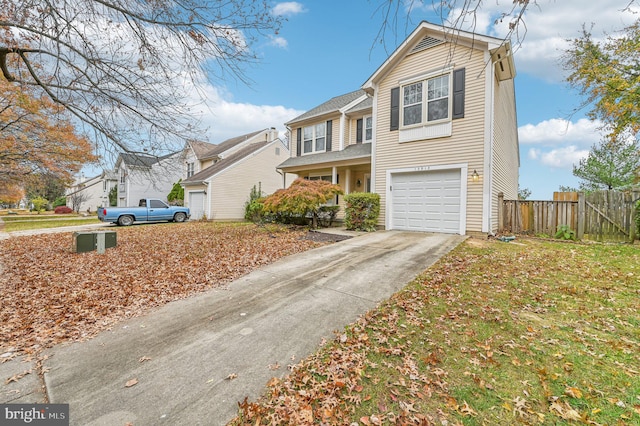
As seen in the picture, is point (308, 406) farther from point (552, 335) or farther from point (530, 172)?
point (530, 172)

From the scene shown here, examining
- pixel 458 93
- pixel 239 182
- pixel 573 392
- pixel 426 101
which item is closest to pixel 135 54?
pixel 573 392

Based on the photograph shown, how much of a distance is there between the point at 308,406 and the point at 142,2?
6.24 meters

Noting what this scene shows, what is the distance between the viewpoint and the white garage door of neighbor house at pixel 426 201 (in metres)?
9.35

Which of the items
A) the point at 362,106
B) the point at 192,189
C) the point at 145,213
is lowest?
the point at 145,213

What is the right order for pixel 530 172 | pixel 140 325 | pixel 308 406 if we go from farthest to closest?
pixel 530 172, pixel 140 325, pixel 308 406

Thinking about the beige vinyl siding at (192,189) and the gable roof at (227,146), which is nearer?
the beige vinyl siding at (192,189)

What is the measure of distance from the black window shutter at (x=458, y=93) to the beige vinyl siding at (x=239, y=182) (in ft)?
50.2

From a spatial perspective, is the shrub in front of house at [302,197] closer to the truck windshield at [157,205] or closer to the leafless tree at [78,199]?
the truck windshield at [157,205]

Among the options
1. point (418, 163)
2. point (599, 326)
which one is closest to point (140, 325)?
point (599, 326)

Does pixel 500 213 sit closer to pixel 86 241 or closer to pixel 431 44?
pixel 431 44

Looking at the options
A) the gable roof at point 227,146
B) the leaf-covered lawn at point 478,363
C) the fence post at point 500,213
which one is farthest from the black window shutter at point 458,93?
the gable roof at point 227,146

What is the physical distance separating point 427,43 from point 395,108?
2430 millimetres

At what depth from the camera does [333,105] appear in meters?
15.2

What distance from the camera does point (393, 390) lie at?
2406 mm
